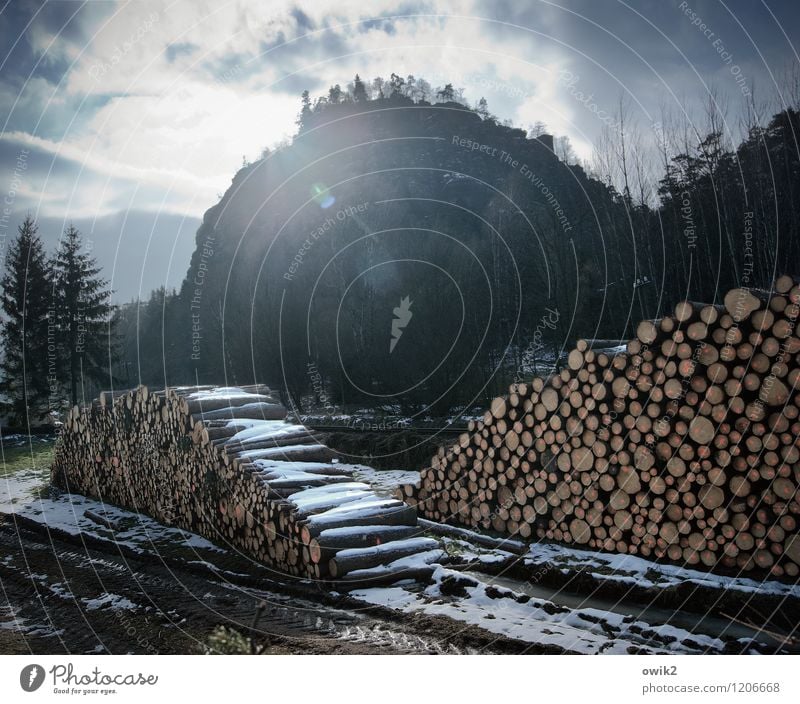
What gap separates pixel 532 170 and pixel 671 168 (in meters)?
39.8

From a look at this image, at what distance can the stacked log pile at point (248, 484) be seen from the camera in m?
5.81

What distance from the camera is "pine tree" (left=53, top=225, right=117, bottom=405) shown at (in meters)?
14.8

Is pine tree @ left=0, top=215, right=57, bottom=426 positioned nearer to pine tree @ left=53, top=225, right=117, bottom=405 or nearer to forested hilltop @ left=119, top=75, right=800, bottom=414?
pine tree @ left=53, top=225, right=117, bottom=405

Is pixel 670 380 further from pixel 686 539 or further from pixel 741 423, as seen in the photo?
pixel 686 539

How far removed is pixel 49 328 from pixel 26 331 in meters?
0.65

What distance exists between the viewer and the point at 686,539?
5273 millimetres

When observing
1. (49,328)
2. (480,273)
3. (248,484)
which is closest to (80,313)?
(49,328)

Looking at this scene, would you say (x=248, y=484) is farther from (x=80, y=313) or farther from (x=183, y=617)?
(x=80, y=313)

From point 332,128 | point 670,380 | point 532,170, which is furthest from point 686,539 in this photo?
point 332,128

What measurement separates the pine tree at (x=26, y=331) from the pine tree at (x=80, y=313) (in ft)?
1.84

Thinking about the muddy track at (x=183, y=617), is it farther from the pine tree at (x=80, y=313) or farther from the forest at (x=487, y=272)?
the pine tree at (x=80, y=313)

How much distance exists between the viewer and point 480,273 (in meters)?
24.9

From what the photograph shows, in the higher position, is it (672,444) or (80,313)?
(80,313)
